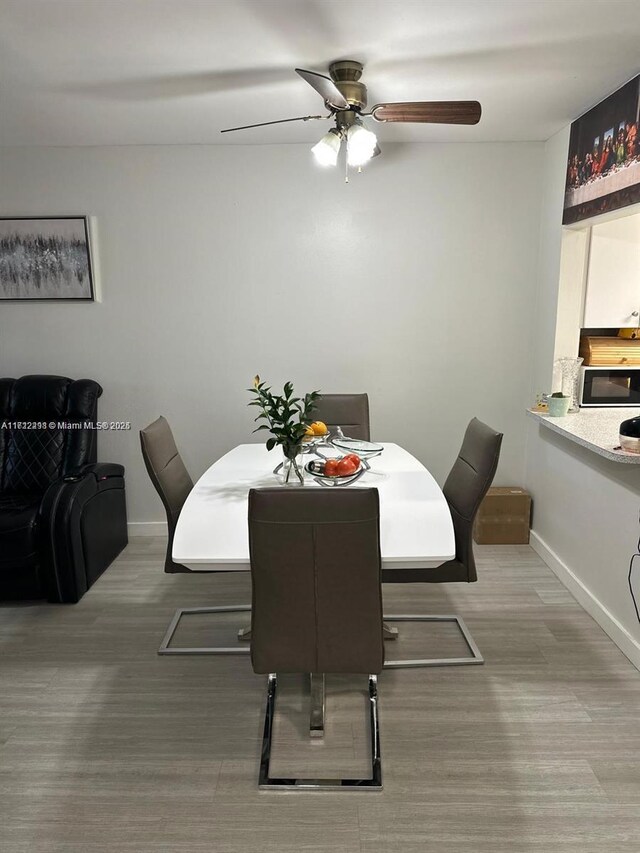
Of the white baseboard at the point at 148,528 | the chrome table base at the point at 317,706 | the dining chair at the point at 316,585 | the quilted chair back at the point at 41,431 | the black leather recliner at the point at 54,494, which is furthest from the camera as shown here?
the white baseboard at the point at 148,528

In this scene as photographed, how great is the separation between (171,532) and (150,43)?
1939 millimetres

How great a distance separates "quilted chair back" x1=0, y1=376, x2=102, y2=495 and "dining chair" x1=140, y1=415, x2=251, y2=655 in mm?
1010

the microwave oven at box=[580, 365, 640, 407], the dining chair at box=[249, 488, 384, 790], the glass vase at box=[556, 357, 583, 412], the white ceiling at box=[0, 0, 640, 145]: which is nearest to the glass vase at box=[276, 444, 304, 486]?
the dining chair at box=[249, 488, 384, 790]

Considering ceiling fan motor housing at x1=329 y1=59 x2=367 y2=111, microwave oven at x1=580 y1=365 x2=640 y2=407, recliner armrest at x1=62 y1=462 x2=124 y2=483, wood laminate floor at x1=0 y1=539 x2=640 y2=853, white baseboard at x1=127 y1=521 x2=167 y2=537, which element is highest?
ceiling fan motor housing at x1=329 y1=59 x2=367 y2=111

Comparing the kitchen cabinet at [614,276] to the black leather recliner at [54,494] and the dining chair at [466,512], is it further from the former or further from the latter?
the black leather recliner at [54,494]

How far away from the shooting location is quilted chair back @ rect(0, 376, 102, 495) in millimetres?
3568

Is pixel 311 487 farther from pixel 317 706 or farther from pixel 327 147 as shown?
pixel 327 147

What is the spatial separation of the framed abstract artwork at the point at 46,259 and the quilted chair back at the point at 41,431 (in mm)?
582

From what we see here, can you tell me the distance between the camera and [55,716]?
2285 millimetres

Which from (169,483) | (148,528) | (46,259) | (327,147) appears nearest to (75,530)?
(169,483)

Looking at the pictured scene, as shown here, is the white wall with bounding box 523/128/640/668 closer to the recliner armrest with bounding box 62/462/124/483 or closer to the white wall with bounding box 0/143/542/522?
the white wall with bounding box 0/143/542/522

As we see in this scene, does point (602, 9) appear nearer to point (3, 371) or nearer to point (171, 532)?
point (171, 532)

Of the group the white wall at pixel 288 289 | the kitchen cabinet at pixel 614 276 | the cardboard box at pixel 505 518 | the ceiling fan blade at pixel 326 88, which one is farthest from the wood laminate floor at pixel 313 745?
the ceiling fan blade at pixel 326 88

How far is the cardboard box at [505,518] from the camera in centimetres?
379
